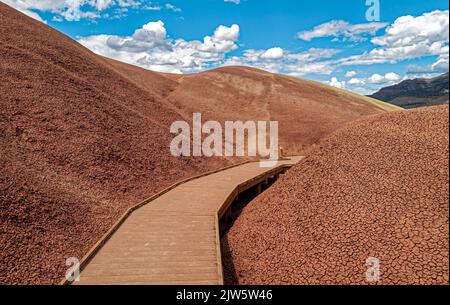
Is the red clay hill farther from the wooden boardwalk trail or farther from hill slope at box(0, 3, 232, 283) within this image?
the wooden boardwalk trail

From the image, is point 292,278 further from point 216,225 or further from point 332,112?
point 332,112

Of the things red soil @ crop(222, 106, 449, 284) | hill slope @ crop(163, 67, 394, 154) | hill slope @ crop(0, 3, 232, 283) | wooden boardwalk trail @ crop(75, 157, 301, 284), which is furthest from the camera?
hill slope @ crop(163, 67, 394, 154)

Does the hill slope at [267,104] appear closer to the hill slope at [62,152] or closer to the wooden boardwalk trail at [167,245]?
the hill slope at [62,152]

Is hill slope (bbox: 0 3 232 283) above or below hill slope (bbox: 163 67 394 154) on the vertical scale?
below

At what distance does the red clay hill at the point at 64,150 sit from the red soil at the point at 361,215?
651 cm

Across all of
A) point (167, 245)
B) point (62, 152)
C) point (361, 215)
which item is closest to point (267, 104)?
point (62, 152)

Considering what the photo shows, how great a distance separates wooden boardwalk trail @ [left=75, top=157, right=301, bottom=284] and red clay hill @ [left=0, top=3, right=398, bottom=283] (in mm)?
1836

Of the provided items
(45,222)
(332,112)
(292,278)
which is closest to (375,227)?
(292,278)

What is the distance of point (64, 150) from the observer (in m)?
16.8

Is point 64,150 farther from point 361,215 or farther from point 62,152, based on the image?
point 361,215

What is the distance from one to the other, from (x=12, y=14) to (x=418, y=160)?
3778cm

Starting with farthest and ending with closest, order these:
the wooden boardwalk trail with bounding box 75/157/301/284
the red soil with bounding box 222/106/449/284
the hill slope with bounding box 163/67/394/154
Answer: the hill slope with bounding box 163/67/394/154
the red soil with bounding box 222/106/449/284
the wooden boardwalk trail with bounding box 75/157/301/284

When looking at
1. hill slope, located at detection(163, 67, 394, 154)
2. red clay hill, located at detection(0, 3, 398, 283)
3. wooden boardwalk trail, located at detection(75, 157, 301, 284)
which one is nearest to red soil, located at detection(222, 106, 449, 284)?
wooden boardwalk trail, located at detection(75, 157, 301, 284)

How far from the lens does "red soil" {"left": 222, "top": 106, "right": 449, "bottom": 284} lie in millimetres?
8719
